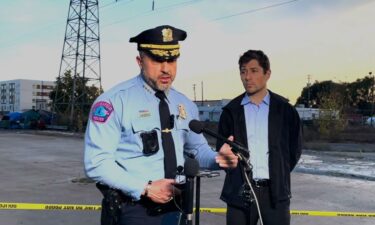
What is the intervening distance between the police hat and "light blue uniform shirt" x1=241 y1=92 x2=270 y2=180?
5.00 feet

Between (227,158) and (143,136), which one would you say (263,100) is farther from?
(143,136)

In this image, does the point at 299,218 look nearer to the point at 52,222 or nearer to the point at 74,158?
the point at 52,222

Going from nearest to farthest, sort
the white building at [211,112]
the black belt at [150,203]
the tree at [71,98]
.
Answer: the black belt at [150,203] → the tree at [71,98] → the white building at [211,112]

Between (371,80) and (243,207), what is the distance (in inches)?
3798

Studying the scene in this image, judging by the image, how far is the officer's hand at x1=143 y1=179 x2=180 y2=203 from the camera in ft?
7.42

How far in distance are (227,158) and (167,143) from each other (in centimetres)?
35

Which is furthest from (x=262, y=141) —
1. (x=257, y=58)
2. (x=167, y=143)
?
(x=167, y=143)

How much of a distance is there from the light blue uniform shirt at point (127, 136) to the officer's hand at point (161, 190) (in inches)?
1.9

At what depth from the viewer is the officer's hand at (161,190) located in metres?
2.26

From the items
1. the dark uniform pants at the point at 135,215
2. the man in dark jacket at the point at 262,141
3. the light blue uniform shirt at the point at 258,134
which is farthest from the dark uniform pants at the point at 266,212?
the dark uniform pants at the point at 135,215

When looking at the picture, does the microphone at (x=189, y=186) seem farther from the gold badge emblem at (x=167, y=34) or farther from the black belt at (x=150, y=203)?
the gold badge emblem at (x=167, y=34)

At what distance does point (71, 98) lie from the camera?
49688 millimetres

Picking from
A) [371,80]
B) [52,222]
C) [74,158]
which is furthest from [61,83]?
[371,80]

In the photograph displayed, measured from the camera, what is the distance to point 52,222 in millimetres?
6820
